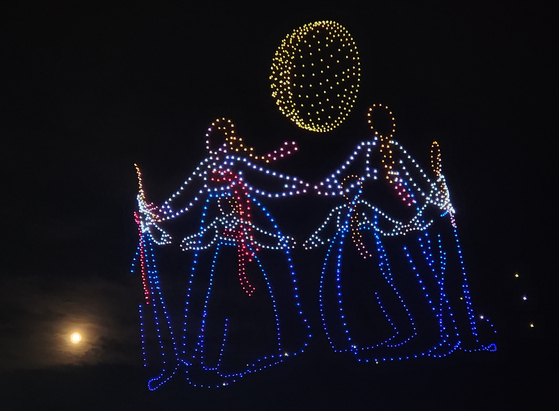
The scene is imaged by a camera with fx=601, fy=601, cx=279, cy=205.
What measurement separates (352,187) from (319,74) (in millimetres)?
865

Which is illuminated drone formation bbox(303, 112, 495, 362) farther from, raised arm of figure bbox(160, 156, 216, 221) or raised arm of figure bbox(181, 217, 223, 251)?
raised arm of figure bbox(160, 156, 216, 221)

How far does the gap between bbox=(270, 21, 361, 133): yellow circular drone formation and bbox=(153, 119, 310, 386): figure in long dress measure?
0.44 m

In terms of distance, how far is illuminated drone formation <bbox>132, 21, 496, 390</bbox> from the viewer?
4398 mm

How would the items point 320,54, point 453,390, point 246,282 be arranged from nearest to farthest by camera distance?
point 320,54, point 453,390, point 246,282

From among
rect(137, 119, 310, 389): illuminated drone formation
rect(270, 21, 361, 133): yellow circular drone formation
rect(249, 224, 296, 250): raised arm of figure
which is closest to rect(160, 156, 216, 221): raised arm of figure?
rect(137, 119, 310, 389): illuminated drone formation

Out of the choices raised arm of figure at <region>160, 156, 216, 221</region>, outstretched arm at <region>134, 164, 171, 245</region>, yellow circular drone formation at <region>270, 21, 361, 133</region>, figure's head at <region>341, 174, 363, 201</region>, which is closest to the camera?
yellow circular drone formation at <region>270, 21, 361, 133</region>

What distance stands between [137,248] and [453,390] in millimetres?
2779

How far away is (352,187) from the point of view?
4488 mm

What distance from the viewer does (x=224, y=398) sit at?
4.85m

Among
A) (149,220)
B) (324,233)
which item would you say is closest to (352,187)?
(324,233)

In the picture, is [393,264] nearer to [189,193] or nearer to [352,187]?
[352,187]

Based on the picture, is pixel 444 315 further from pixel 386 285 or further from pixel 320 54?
pixel 320 54

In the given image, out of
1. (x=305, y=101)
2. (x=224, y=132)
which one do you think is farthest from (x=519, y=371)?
(x=224, y=132)

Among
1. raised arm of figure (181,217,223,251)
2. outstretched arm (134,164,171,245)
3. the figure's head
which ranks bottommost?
the figure's head
